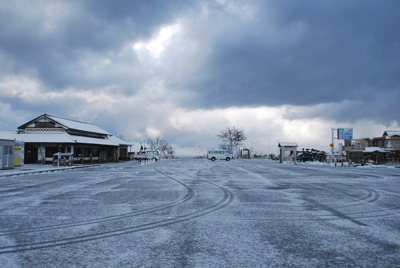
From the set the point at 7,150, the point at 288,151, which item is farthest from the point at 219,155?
the point at 7,150

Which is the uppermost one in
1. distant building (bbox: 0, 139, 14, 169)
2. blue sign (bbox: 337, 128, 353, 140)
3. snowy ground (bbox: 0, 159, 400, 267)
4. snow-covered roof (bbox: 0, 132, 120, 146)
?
blue sign (bbox: 337, 128, 353, 140)

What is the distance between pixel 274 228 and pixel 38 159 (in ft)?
127

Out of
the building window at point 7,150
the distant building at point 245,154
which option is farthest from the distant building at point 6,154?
the distant building at point 245,154

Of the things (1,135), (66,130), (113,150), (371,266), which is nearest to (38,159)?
(66,130)

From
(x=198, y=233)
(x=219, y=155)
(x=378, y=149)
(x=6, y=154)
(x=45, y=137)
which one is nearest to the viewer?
(x=198, y=233)

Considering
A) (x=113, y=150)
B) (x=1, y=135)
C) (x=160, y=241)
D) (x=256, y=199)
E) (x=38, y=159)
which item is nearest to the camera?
(x=160, y=241)

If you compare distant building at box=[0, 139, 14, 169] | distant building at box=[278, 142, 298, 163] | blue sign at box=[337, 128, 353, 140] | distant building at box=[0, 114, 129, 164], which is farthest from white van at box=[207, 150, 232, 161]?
distant building at box=[0, 139, 14, 169]

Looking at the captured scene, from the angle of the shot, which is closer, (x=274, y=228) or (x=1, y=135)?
(x=274, y=228)

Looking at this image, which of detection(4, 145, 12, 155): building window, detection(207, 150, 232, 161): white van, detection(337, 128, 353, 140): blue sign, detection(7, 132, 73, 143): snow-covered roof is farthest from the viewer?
detection(207, 150, 232, 161): white van

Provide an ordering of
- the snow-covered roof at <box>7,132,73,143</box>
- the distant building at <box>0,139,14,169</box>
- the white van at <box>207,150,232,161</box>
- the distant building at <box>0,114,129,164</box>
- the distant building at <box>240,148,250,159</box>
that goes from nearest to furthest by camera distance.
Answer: the distant building at <box>0,139,14,169</box>, the snow-covered roof at <box>7,132,73,143</box>, the distant building at <box>0,114,129,164</box>, the white van at <box>207,150,232,161</box>, the distant building at <box>240,148,250,159</box>

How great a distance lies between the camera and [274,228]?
5.50 meters

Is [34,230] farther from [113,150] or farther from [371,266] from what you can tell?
[113,150]

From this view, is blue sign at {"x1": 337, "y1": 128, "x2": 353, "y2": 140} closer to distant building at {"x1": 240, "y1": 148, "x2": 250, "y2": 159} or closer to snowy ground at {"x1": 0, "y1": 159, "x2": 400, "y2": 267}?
distant building at {"x1": 240, "y1": 148, "x2": 250, "y2": 159}

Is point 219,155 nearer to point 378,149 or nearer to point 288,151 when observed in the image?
point 288,151
